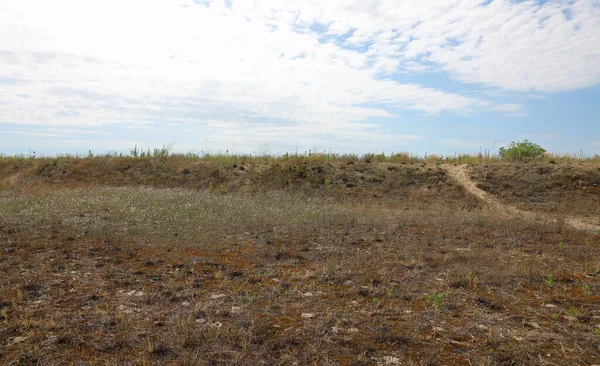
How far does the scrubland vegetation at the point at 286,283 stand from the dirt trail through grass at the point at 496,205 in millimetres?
745

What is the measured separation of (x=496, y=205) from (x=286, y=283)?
38.2ft

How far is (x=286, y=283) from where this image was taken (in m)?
6.09

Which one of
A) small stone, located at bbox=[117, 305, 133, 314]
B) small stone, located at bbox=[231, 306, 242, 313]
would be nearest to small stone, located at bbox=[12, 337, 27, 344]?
small stone, located at bbox=[117, 305, 133, 314]

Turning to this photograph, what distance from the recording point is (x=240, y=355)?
3.97 metres

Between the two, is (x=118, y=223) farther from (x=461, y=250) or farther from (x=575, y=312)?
(x=575, y=312)

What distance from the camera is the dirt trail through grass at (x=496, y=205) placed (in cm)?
1176

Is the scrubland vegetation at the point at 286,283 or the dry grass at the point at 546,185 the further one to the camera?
the dry grass at the point at 546,185

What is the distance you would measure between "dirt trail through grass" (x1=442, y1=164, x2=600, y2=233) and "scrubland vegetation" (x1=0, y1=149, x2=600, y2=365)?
0.75 metres

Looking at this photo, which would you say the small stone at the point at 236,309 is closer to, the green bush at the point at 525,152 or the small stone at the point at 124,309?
the small stone at the point at 124,309

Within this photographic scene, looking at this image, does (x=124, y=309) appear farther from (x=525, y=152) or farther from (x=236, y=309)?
(x=525, y=152)

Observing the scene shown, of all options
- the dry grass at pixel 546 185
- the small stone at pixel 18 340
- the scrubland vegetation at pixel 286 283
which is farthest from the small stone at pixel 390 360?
the dry grass at pixel 546 185

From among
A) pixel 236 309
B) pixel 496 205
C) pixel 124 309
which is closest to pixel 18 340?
pixel 124 309

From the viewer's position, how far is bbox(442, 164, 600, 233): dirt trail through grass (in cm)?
1176

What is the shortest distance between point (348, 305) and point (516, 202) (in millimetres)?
12468
